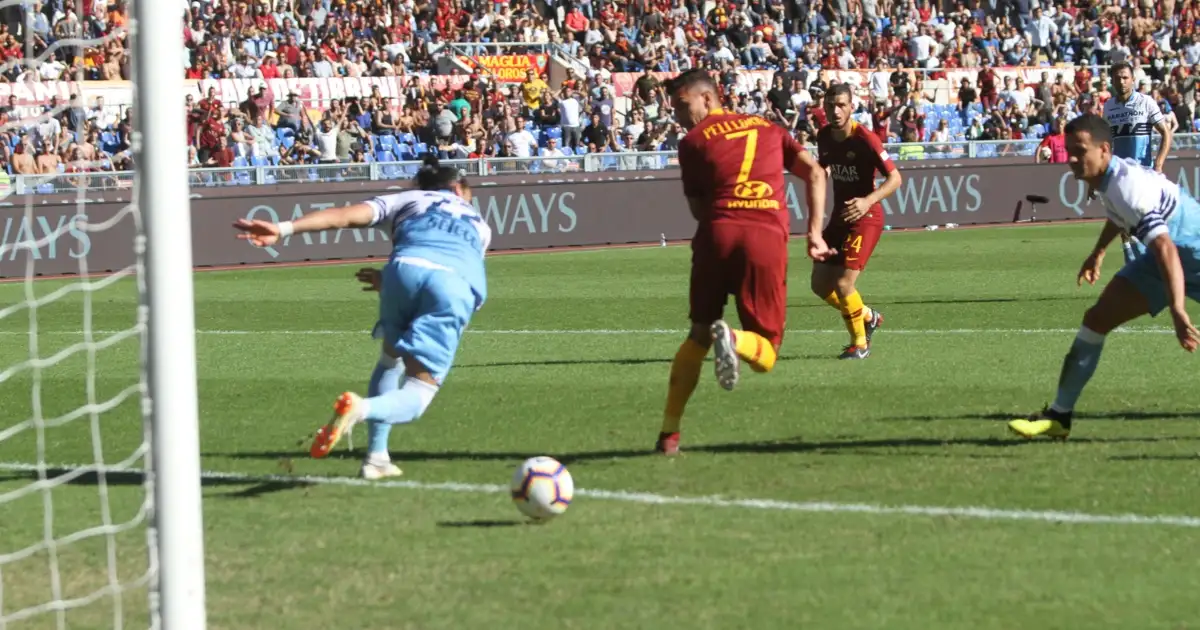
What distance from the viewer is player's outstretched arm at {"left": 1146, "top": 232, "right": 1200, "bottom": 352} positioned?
298 inches

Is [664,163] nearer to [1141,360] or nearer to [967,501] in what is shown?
[1141,360]

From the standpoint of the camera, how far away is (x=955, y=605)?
214 inches

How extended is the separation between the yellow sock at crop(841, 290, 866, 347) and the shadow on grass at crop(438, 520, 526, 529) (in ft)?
20.3

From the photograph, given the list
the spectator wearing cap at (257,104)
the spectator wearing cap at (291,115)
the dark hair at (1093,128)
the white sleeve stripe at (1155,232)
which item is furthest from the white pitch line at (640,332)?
the spectator wearing cap at (291,115)

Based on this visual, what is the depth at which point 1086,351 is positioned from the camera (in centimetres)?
856

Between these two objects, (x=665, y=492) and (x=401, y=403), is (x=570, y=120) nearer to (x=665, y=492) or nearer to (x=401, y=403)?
(x=401, y=403)

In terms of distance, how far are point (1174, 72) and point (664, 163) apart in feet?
48.4

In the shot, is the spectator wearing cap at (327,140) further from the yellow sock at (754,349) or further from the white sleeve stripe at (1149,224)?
the white sleeve stripe at (1149,224)

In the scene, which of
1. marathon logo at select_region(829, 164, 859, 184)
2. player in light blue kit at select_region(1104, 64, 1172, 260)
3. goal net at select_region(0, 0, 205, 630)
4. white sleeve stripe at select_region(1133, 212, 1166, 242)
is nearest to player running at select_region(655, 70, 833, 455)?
white sleeve stripe at select_region(1133, 212, 1166, 242)

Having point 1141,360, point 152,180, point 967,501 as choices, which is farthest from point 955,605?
point 1141,360

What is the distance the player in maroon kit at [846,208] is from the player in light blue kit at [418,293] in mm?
5118

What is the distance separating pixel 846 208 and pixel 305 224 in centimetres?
632

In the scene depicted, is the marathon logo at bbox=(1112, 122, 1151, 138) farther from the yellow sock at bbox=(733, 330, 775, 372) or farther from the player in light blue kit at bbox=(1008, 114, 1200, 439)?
the yellow sock at bbox=(733, 330, 775, 372)

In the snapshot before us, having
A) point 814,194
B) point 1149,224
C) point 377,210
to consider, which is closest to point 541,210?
point 814,194
